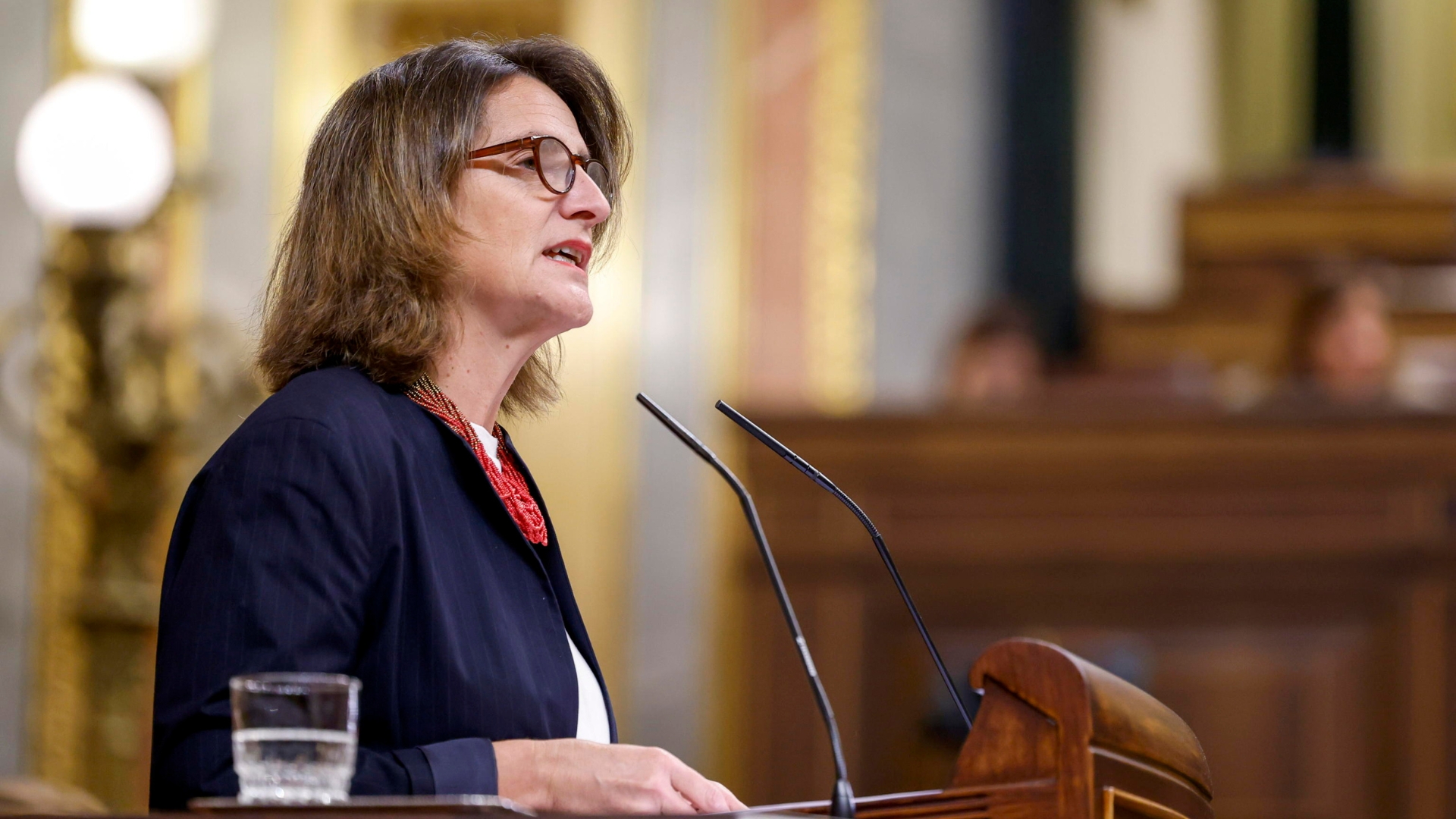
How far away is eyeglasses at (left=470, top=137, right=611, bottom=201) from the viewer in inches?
69.8

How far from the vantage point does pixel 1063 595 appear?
4.18m

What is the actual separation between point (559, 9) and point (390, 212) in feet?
14.1

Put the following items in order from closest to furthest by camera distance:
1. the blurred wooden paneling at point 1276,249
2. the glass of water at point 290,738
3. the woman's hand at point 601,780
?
the glass of water at point 290,738, the woman's hand at point 601,780, the blurred wooden paneling at point 1276,249

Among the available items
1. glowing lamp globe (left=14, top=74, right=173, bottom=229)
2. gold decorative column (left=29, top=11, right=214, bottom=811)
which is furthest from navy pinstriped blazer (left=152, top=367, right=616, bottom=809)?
gold decorative column (left=29, top=11, right=214, bottom=811)

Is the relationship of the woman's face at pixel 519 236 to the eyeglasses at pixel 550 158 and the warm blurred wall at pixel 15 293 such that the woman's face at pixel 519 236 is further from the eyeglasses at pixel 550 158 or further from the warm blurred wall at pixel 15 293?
the warm blurred wall at pixel 15 293

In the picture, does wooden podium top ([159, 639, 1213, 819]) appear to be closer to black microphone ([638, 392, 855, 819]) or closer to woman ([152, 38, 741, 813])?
black microphone ([638, 392, 855, 819])

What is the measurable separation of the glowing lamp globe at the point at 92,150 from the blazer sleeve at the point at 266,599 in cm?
336

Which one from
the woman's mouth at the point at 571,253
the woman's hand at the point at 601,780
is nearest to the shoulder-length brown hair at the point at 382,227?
the woman's mouth at the point at 571,253

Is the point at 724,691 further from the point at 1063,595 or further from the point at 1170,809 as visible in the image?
the point at 1170,809

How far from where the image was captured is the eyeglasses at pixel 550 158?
1772 mm

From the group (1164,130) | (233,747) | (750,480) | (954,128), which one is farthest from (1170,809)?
(1164,130)

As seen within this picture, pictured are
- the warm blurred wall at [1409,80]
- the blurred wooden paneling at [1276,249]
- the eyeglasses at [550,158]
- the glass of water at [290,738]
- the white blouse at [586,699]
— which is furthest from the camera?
the warm blurred wall at [1409,80]

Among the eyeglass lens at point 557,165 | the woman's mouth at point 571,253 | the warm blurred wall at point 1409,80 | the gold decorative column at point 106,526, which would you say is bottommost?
the gold decorative column at point 106,526

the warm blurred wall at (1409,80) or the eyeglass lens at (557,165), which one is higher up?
the warm blurred wall at (1409,80)
